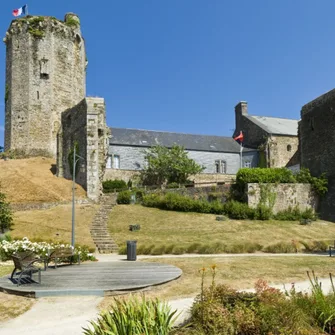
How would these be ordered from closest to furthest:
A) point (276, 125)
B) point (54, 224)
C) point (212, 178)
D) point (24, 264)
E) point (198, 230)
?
point (24, 264) → point (198, 230) → point (54, 224) → point (212, 178) → point (276, 125)

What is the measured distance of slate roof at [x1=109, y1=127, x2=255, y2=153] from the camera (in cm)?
4506

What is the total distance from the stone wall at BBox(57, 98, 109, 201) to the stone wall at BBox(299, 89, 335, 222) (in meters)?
18.2

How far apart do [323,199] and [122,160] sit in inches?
886

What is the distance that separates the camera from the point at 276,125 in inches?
2019

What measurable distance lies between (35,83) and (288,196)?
1184 inches

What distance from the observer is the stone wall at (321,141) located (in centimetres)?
3012

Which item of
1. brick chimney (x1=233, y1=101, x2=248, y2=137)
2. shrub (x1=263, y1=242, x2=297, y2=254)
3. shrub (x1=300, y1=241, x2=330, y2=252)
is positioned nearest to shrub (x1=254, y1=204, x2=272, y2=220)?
shrub (x1=300, y1=241, x2=330, y2=252)

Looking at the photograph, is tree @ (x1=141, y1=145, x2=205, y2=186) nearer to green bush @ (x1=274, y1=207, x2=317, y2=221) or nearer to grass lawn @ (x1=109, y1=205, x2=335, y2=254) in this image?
grass lawn @ (x1=109, y1=205, x2=335, y2=254)

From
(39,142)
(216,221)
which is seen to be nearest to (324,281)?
(216,221)

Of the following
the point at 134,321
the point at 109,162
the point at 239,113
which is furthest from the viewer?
the point at 239,113

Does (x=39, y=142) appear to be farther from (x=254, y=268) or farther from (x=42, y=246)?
(x=254, y=268)

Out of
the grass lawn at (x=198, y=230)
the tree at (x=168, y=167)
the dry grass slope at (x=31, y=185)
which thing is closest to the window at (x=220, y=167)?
the tree at (x=168, y=167)

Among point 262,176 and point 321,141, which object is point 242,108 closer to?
point 321,141

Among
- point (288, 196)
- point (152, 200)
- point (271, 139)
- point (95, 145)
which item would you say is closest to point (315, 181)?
point (288, 196)
